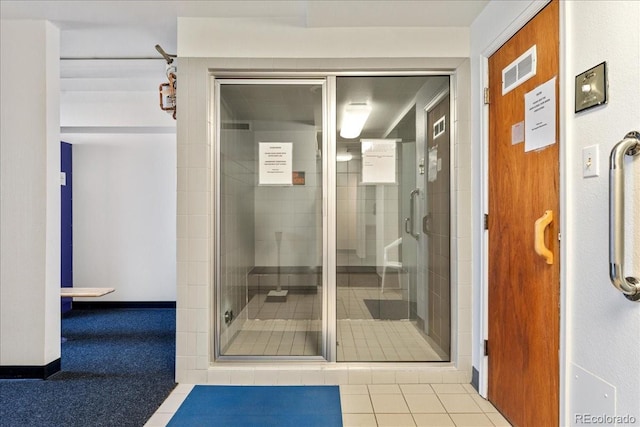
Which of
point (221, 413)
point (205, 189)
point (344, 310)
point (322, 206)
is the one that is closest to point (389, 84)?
point (322, 206)

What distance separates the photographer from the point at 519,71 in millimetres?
1912

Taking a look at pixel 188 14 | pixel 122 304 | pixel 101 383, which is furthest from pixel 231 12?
pixel 122 304

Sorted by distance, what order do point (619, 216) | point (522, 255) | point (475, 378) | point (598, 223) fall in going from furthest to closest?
point (475, 378), point (522, 255), point (598, 223), point (619, 216)

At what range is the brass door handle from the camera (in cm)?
161

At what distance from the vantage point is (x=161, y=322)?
3.78 metres

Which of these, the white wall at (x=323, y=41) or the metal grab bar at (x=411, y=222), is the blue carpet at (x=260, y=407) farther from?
the white wall at (x=323, y=41)

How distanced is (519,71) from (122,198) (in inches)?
168

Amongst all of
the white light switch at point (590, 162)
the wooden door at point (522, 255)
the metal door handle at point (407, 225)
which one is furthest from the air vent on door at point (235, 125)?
the white light switch at point (590, 162)

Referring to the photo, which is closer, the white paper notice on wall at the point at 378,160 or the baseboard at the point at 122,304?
the white paper notice on wall at the point at 378,160

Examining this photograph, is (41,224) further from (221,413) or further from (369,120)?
(369,120)

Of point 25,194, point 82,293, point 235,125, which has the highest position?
point 235,125

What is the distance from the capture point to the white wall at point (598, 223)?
121 centimetres

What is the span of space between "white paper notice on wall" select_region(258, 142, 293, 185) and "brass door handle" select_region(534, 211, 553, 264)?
5.29ft

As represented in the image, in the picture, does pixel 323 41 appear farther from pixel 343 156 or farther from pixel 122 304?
pixel 122 304
